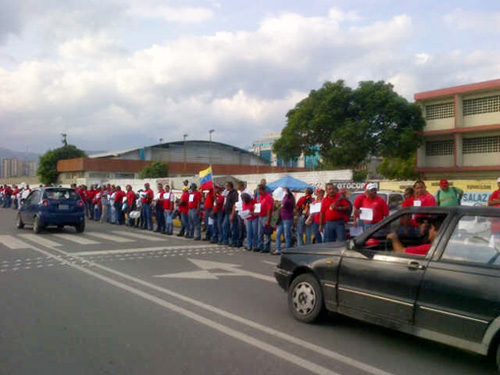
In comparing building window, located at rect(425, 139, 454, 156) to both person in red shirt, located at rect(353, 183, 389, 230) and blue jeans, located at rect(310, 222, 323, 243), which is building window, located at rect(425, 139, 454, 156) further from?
person in red shirt, located at rect(353, 183, 389, 230)

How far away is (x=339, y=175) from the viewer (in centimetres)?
2116

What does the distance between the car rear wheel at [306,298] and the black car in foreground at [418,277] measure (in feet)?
0.04

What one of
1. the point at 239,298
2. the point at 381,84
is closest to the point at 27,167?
the point at 381,84

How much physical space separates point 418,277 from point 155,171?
48.2m

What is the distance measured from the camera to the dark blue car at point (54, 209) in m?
15.8

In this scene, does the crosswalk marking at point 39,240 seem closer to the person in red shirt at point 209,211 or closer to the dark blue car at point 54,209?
the dark blue car at point 54,209

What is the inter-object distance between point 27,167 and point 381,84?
167837 millimetres

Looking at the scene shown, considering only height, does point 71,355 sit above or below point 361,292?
below

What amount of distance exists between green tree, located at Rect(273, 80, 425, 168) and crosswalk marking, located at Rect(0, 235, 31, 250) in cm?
2624

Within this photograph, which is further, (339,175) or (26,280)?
(339,175)

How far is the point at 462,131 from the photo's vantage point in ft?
112

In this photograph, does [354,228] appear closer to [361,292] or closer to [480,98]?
[361,292]

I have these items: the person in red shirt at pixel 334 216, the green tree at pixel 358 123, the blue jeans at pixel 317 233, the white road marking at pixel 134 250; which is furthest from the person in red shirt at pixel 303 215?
the green tree at pixel 358 123

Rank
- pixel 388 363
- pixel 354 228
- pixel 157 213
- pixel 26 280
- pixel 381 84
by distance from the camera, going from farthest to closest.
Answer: pixel 381 84, pixel 157 213, pixel 354 228, pixel 26 280, pixel 388 363
